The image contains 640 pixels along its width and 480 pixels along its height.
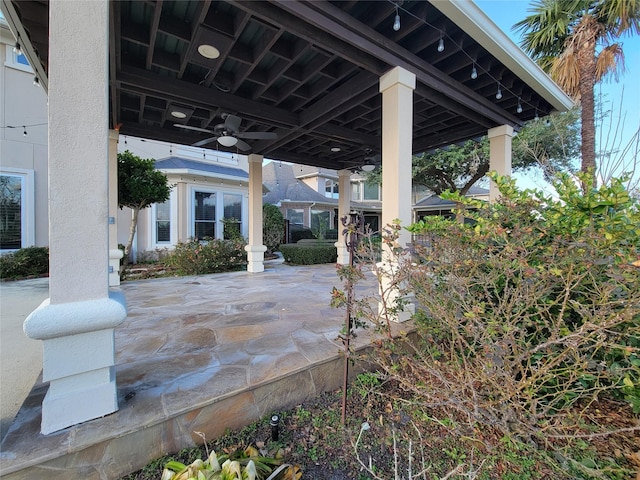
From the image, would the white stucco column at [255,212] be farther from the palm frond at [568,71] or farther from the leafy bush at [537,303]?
the palm frond at [568,71]

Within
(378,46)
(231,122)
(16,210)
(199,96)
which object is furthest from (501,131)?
(16,210)

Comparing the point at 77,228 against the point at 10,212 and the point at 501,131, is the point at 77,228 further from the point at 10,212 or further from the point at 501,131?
the point at 10,212

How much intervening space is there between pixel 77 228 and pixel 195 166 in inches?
384

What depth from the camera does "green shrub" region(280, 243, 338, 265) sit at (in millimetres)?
8836

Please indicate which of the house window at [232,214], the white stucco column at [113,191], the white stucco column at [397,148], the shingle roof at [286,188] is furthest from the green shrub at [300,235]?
the white stucco column at [397,148]

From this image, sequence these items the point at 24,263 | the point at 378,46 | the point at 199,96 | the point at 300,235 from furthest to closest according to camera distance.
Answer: the point at 300,235, the point at 24,263, the point at 199,96, the point at 378,46

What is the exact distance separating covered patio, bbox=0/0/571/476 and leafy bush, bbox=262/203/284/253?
4.57 meters

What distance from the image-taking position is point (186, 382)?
189 centimetres

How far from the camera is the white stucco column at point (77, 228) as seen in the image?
1.38 metres

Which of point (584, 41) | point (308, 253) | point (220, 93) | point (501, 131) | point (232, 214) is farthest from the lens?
point (232, 214)

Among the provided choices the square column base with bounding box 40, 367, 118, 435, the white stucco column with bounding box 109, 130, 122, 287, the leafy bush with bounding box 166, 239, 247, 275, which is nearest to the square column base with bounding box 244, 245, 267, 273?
the leafy bush with bounding box 166, 239, 247, 275

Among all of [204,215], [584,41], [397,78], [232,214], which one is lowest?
[204,215]

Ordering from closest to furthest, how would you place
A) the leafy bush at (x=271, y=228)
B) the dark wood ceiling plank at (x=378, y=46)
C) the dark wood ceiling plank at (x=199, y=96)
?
the dark wood ceiling plank at (x=378, y=46) → the dark wood ceiling plank at (x=199, y=96) → the leafy bush at (x=271, y=228)

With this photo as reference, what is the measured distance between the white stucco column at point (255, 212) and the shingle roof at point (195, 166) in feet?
12.0
